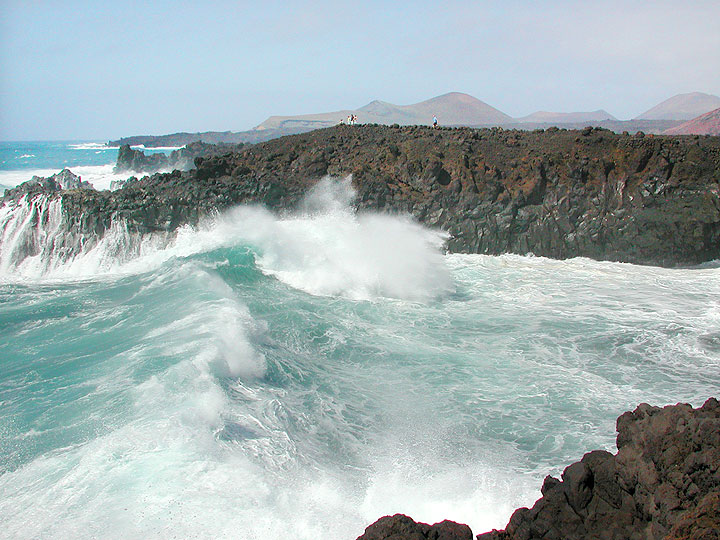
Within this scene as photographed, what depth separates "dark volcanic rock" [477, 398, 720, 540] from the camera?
4.20m

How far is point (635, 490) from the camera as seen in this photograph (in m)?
4.51

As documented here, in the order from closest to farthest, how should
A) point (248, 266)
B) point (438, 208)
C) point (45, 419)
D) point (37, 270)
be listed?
point (45, 419) → point (248, 266) → point (37, 270) → point (438, 208)

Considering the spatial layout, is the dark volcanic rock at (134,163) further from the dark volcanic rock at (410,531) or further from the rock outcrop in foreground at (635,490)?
the rock outcrop in foreground at (635,490)

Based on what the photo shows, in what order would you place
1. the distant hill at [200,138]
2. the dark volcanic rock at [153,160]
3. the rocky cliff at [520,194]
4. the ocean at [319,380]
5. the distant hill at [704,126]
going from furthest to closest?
the distant hill at [200,138] → the distant hill at [704,126] → the dark volcanic rock at [153,160] → the rocky cliff at [520,194] → the ocean at [319,380]

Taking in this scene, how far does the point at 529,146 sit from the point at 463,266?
6844 mm

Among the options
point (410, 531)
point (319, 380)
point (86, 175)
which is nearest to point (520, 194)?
point (319, 380)

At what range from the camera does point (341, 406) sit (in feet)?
27.4

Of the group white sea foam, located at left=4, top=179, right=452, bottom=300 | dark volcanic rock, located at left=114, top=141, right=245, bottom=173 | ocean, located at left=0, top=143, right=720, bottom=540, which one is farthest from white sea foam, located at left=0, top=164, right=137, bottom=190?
ocean, located at left=0, top=143, right=720, bottom=540

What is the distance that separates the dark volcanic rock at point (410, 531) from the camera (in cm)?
423

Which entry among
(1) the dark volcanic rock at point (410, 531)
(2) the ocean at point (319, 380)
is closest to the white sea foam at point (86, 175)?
(2) the ocean at point (319, 380)

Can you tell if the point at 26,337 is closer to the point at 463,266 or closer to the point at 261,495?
the point at 261,495

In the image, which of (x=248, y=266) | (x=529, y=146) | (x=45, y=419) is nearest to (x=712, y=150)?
(x=529, y=146)

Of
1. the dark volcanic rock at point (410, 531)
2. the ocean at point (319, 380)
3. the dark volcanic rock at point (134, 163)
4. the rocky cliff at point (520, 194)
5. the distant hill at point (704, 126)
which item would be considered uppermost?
the distant hill at point (704, 126)

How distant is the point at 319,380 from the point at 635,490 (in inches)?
218
